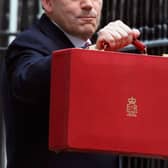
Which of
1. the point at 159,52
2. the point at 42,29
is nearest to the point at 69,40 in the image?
the point at 42,29

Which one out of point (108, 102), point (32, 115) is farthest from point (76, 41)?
point (108, 102)

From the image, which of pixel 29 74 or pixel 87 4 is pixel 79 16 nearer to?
pixel 87 4

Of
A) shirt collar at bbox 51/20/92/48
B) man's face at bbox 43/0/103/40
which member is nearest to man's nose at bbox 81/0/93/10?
man's face at bbox 43/0/103/40

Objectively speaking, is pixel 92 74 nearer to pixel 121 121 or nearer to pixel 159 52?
pixel 121 121

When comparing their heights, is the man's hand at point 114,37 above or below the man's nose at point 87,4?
below

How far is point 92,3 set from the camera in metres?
6.06

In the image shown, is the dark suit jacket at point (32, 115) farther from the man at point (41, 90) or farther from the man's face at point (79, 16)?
the man's face at point (79, 16)

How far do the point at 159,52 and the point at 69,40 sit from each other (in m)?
2.70

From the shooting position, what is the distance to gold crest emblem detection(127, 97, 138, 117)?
18.4 ft

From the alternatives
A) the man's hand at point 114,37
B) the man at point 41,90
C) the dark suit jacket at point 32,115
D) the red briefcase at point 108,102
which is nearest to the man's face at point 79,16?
the man at point 41,90

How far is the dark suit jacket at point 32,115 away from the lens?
5.89 m

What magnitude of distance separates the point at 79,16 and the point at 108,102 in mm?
611

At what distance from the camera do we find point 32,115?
6.09 meters

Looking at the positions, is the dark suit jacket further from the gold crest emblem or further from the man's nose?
the gold crest emblem
